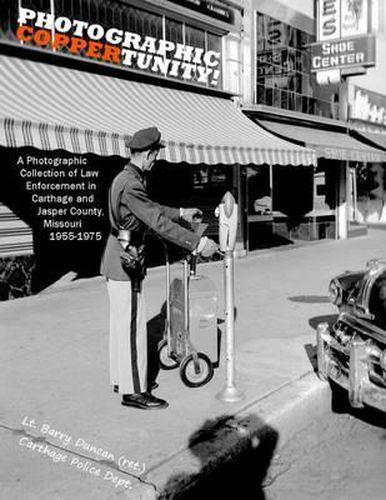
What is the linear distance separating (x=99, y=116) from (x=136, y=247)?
4599 millimetres

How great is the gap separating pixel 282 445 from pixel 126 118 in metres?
5.73

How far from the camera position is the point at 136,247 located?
13.0 ft

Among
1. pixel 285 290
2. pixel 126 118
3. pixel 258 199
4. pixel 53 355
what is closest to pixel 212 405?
pixel 53 355

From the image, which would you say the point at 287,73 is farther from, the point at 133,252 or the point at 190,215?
the point at 133,252

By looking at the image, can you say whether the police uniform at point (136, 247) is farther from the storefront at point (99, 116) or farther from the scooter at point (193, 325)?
the storefront at point (99, 116)

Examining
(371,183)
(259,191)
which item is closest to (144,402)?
(259,191)

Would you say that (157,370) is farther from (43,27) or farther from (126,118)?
(43,27)

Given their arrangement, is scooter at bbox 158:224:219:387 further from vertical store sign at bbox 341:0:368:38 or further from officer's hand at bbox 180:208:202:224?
vertical store sign at bbox 341:0:368:38

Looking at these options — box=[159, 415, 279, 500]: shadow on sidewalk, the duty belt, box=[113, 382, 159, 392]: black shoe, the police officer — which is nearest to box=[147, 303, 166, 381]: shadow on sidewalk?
box=[113, 382, 159, 392]: black shoe

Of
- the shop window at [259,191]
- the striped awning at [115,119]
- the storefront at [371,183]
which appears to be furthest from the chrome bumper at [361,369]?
the storefront at [371,183]

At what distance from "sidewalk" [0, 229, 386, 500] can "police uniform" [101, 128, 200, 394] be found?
1.06 ft

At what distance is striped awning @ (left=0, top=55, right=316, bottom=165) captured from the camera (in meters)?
6.94

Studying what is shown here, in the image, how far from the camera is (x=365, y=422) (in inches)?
171

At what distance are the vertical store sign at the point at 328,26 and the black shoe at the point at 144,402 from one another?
13052 millimetres
